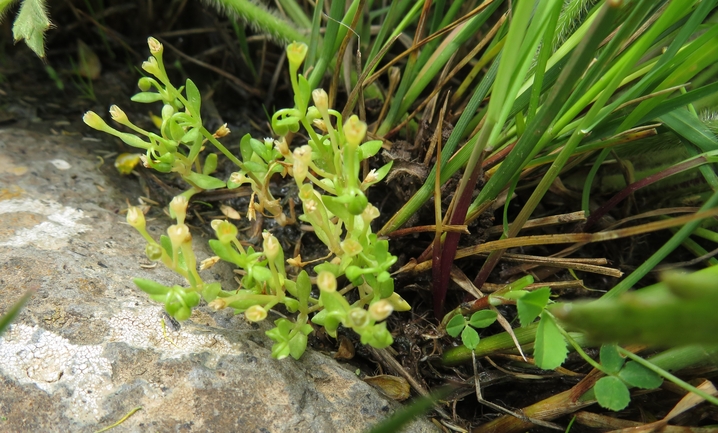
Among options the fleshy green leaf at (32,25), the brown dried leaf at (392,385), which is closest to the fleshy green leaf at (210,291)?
the brown dried leaf at (392,385)

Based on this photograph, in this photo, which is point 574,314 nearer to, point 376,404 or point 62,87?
point 376,404

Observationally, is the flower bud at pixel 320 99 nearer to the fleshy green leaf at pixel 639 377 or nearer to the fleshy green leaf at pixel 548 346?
the fleshy green leaf at pixel 548 346

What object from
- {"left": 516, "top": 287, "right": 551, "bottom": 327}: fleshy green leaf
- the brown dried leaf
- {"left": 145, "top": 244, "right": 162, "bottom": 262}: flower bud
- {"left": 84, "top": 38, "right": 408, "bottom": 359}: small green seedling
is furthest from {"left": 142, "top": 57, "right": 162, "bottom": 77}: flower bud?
{"left": 516, "top": 287, "right": 551, "bottom": 327}: fleshy green leaf

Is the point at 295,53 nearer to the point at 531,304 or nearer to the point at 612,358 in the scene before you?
the point at 531,304

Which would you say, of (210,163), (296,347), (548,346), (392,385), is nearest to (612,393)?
(548,346)

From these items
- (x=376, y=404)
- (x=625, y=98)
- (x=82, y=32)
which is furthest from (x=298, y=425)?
(x=82, y=32)
